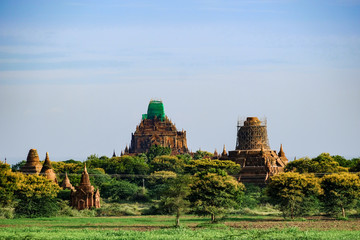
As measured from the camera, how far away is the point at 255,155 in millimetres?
158750

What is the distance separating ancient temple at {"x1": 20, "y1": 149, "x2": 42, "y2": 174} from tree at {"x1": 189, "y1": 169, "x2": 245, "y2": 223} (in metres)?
47.8

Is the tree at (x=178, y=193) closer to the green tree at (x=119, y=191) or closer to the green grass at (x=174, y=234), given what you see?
the green grass at (x=174, y=234)

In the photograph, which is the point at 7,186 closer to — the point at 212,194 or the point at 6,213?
the point at 6,213

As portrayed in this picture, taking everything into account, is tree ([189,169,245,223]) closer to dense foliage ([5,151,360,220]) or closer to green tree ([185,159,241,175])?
dense foliage ([5,151,360,220])

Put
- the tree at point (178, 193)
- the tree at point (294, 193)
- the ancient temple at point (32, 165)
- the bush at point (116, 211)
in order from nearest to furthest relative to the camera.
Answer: the tree at point (178, 193) → the tree at point (294, 193) → the bush at point (116, 211) → the ancient temple at point (32, 165)

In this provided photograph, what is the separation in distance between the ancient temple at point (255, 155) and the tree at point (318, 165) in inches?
180

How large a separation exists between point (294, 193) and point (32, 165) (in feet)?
178

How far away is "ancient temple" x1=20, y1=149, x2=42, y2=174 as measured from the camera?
142 metres

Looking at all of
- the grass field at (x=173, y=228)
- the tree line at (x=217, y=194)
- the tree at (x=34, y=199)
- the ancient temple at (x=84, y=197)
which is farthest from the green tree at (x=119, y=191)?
the grass field at (x=173, y=228)

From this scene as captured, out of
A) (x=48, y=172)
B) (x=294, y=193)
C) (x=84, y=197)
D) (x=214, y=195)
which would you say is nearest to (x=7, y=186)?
(x=84, y=197)

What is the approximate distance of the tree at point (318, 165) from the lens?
456ft

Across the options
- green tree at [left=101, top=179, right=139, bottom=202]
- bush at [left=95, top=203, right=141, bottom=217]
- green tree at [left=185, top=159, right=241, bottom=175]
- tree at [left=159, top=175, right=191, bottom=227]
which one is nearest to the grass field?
tree at [left=159, top=175, right=191, bottom=227]

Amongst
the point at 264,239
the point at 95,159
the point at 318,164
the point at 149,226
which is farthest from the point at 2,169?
the point at 95,159

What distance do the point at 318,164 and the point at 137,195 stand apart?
28841mm
